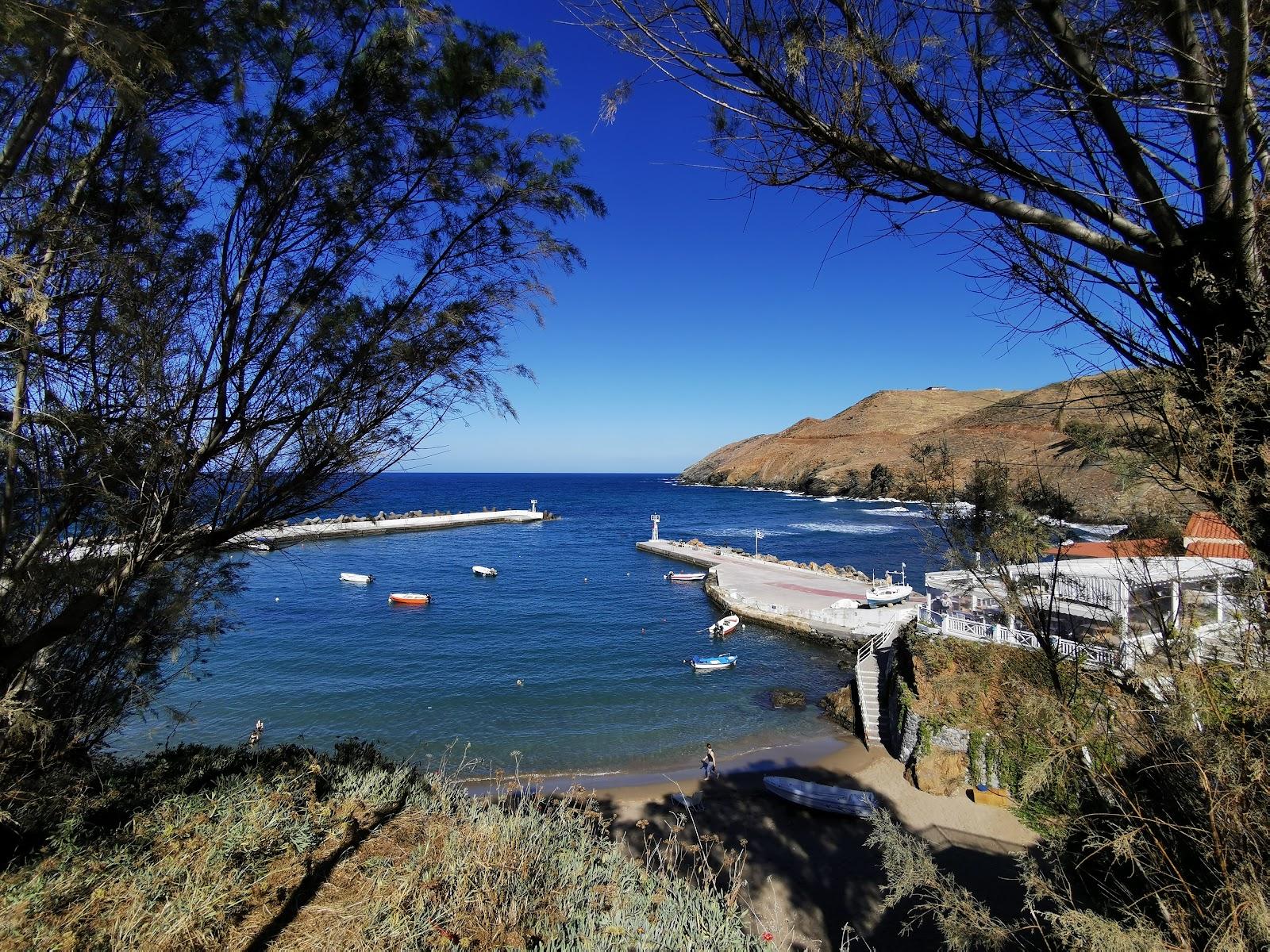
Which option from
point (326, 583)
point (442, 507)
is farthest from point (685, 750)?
point (442, 507)

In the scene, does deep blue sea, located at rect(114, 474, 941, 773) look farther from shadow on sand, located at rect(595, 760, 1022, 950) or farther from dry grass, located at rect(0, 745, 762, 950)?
shadow on sand, located at rect(595, 760, 1022, 950)

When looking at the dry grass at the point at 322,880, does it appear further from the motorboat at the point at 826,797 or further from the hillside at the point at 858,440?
the hillside at the point at 858,440

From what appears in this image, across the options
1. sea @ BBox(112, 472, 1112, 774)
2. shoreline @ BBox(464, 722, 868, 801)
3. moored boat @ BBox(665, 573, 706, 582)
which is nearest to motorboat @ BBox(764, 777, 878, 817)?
shoreline @ BBox(464, 722, 868, 801)

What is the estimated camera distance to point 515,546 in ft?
163

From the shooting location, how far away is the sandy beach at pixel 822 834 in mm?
8375

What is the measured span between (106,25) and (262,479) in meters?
2.83

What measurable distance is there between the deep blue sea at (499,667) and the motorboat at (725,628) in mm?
435

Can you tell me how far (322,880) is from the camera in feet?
13.5

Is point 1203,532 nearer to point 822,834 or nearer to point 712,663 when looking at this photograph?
point 822,834

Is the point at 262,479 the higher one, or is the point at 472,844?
the point at 262,479

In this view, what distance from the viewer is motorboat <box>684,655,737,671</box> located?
68.4 feet

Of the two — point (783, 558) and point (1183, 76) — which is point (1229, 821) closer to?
point (1183, 76)

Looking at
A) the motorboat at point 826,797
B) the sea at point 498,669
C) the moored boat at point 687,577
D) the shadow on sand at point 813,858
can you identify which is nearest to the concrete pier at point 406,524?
the sea at point 498,669

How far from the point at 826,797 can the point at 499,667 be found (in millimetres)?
13045
